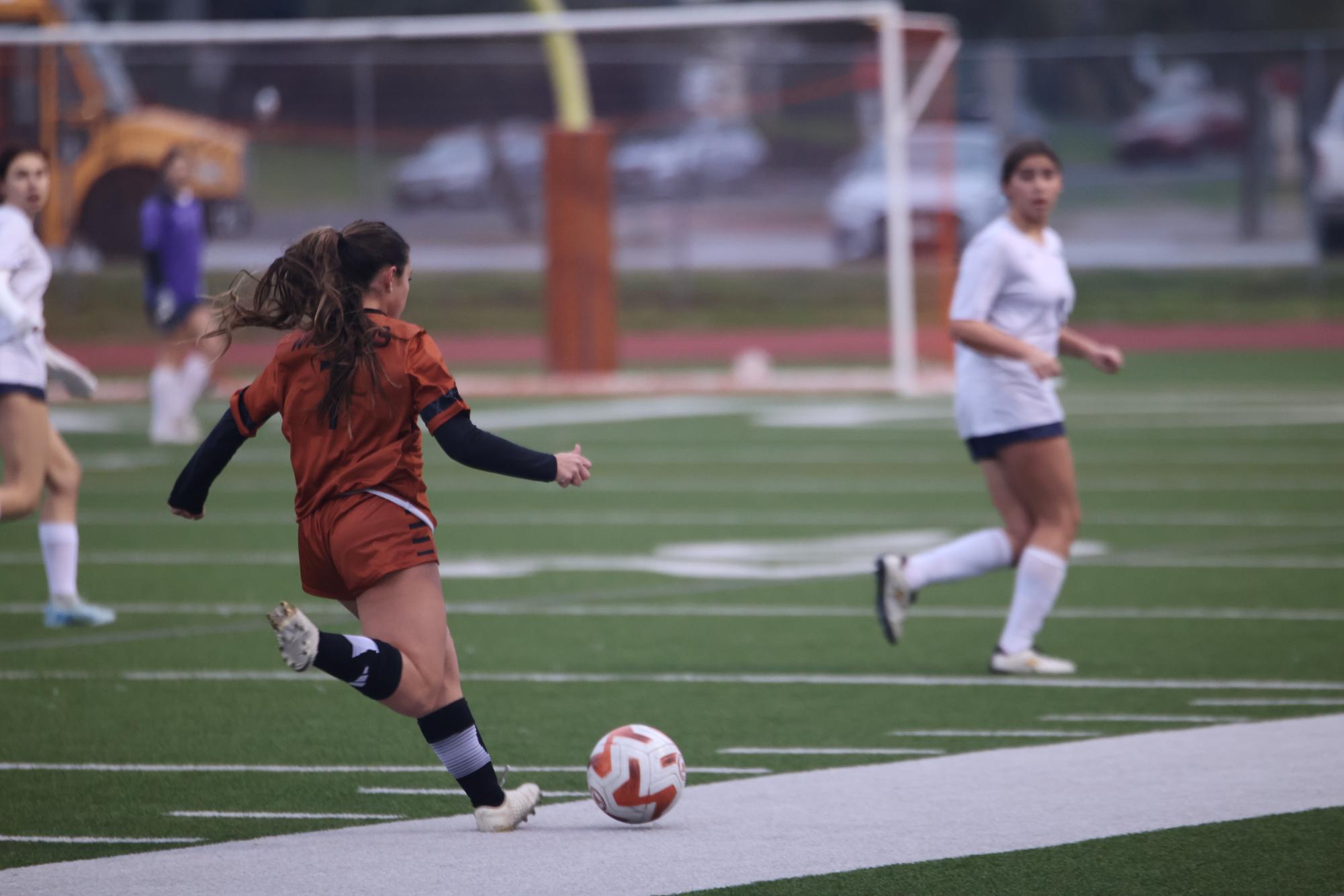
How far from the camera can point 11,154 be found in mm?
8117

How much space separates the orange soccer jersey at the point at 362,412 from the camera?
5.09 metres

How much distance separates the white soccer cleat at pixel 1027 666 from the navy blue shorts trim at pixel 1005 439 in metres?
0.78

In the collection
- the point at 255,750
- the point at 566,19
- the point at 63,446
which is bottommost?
the point at 255,750

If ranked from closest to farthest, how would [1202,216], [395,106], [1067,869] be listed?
[1067,869] → [395,106] → [1202,216]

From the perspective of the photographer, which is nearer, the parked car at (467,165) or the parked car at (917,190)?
the parked car at (917,190)

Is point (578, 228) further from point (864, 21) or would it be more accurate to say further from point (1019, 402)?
point (1019, 402)

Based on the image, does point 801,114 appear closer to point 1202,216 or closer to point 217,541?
point 1202,216

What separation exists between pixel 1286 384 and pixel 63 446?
46.5 ft

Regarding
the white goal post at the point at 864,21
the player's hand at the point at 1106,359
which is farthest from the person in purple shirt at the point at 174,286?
the player's hand at the point at 1106,359

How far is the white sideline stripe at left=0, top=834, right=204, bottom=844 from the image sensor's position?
539 centimetres

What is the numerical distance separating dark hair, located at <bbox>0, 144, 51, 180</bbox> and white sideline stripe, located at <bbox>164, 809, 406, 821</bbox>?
347 centimetres

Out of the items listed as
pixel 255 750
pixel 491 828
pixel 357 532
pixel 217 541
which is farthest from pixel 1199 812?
pixel 217 541

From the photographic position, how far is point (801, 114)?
24531 millimetres

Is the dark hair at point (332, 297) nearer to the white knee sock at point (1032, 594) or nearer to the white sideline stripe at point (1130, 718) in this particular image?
the white sideline stripe at point (1130, 718)
